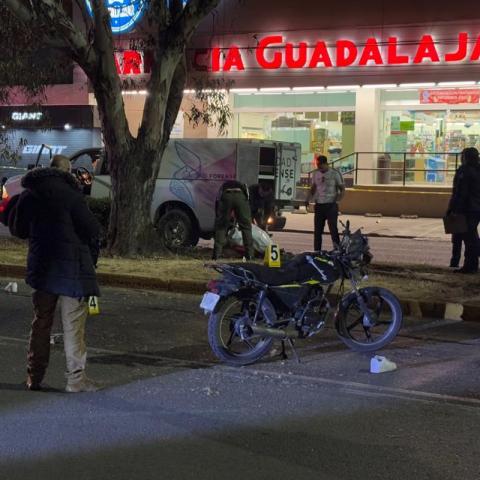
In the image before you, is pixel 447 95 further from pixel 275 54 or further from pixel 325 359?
pixel 325 359

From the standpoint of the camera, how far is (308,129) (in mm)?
25234

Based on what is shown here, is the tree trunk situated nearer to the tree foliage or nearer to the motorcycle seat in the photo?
the tree foliage

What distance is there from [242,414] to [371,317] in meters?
2.17

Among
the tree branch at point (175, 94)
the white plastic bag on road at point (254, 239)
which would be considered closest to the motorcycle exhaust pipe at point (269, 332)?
the white plastic bag on road at point (254, 239)

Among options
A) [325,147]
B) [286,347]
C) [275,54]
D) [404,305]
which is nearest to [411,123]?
[325,147]

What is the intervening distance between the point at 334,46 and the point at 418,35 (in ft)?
8.63

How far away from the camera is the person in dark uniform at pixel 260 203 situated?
13260 millimetres

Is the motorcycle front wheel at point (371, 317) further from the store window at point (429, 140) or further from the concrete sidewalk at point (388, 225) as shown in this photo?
the store window at point (429, 140)

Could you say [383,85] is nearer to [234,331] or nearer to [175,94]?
[175,94]

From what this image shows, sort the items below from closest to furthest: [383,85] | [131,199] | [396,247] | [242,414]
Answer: [242,414]
[131,199]
[396,247]
[383,85]

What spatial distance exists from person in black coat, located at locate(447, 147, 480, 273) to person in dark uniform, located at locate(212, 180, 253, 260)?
3136mm

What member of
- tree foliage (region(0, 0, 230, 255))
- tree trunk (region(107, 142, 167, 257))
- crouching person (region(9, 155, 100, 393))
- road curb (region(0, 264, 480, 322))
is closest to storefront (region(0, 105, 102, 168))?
tree foliage (region(0, 0, 230, 255))

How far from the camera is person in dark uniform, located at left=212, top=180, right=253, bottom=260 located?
1111 centimetres

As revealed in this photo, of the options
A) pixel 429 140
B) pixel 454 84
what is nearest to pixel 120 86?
pixel 454 84
